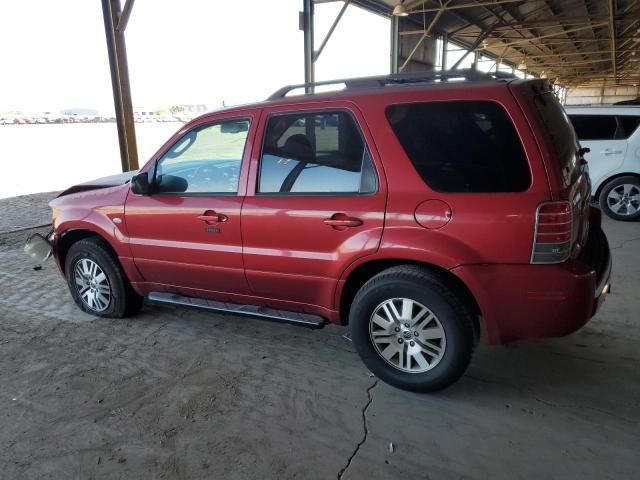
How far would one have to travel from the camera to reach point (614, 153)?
7.09 metres

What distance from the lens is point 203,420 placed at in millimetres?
2699

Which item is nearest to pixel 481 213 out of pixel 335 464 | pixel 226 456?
pixel 335 464

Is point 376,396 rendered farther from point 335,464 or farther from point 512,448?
point 512,448

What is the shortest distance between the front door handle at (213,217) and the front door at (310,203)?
0.60 ft

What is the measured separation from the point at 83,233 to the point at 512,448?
3653 mm

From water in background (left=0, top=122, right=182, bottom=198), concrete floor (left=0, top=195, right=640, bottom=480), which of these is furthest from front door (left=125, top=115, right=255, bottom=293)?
water in background (left=0, top=122, right=182, bottom=198)

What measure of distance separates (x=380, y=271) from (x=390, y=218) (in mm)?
413

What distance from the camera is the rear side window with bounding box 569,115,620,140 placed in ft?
23.6

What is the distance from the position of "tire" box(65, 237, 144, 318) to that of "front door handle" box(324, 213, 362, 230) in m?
2.07

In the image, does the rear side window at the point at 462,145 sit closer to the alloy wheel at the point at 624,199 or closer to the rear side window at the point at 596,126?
the rear side window at the point at 596,126

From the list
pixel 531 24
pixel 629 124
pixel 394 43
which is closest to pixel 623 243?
pixel 629 124

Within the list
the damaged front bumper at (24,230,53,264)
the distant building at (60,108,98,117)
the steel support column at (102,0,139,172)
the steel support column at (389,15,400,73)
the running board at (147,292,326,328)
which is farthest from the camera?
the distant building at (60,108,98,117)

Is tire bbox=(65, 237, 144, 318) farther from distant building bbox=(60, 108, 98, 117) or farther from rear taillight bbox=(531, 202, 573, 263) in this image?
distant building bbox=(60, 108, 98, 117)

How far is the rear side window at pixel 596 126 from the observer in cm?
719
